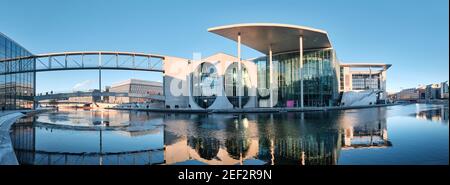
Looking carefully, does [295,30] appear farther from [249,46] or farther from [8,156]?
[8,156]

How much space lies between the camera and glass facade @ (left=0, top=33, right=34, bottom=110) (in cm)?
3909

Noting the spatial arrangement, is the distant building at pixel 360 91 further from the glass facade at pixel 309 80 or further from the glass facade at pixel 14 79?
the glass facade at pixel 14 79

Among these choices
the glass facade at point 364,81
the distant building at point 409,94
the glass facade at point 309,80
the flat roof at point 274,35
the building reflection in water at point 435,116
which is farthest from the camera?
the distant building at point 409,94

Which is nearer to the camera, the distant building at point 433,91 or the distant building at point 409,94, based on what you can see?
the distant building at point 433,91

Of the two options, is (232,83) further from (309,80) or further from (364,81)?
(364,81)

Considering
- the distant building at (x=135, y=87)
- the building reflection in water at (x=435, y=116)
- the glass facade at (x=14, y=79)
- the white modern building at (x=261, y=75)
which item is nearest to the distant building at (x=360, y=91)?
the white modern building at (x=261, y=75)

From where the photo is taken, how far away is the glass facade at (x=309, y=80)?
146ft

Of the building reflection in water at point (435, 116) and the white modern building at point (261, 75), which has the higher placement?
the white modern building at point (261, 75)

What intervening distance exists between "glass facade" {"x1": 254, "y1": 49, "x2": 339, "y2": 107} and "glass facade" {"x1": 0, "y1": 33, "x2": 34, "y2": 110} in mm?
43549

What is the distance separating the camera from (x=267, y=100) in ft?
158

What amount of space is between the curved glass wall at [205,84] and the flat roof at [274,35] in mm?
7669

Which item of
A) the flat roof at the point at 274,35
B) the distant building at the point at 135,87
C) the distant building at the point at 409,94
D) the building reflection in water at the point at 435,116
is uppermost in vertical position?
the flat roof at the point at 274,35

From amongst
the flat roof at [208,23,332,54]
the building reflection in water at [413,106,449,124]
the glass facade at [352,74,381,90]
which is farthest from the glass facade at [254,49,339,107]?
the glass facade at [352,74,381,90]
